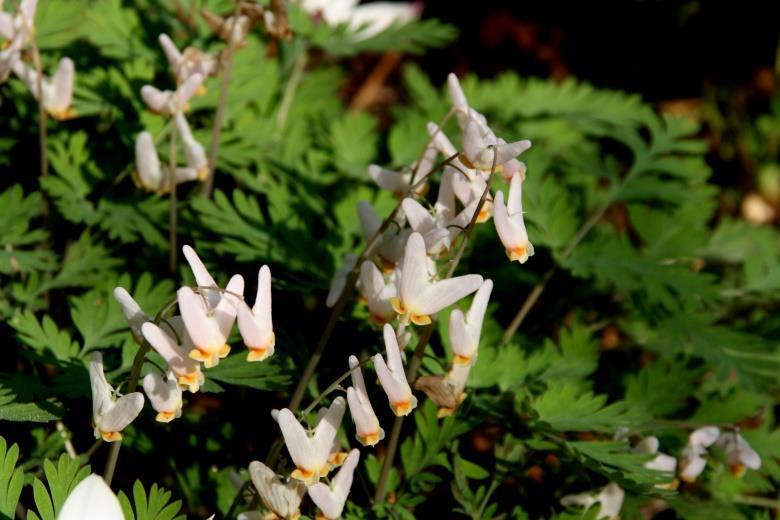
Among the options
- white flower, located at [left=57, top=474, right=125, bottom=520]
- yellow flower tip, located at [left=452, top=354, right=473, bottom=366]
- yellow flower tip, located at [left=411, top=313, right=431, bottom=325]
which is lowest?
yellow flower tip, located at [left=452, top=354, right=473, bottom=366]

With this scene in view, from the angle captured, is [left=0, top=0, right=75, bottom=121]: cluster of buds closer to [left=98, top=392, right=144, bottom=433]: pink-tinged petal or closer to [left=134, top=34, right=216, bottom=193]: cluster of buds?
[left=134, top=34, right=216, bottom=193]: cluster of buds

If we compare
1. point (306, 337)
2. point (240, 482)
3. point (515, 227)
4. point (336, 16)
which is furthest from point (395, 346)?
point (336, 16)

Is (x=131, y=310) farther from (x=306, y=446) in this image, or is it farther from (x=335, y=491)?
(x=335, y=491)

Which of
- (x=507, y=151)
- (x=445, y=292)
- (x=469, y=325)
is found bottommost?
(x=469, y=325)

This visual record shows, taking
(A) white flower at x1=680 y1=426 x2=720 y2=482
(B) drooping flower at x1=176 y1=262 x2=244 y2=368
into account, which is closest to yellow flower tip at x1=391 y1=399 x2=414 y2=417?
(B) drooping flower at x1=176 y1=262 x2=244 y2=368

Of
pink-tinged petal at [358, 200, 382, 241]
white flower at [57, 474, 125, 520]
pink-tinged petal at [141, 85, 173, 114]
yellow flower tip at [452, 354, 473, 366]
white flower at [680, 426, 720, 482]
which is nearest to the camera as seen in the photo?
white flower at [57, 474, 125, 520]

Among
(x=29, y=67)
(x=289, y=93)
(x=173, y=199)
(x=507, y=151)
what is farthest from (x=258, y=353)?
(x=289, y=93)
